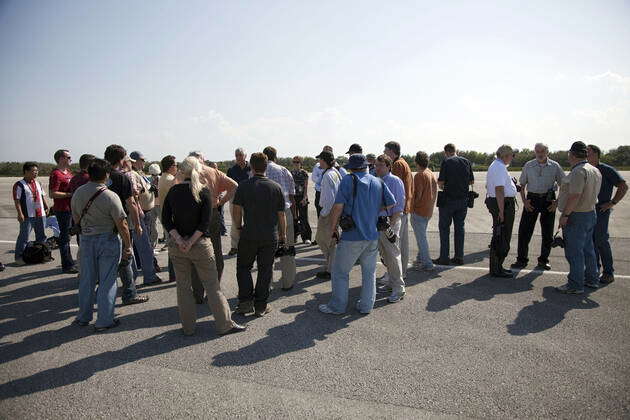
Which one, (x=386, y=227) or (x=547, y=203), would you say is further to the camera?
(x=547, y=203)

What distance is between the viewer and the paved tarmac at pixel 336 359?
2998 mm

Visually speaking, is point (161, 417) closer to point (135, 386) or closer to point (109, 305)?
point (135, 386)

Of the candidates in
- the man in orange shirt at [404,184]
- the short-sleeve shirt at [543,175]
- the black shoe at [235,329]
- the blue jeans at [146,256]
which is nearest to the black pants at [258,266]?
the black shoe at [235,329]

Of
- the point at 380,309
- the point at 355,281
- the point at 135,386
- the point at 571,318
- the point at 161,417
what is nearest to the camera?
the point at 161,417

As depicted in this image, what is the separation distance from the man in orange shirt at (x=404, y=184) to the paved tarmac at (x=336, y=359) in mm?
657

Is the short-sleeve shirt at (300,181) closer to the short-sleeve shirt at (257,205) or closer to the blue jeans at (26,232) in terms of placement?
the short-sleeve shirt at (257,205)

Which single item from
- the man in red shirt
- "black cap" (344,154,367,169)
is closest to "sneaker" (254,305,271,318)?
"black cap" (344,154,367,169)

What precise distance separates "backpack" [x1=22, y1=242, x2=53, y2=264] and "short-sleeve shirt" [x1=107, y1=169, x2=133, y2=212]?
353 cm

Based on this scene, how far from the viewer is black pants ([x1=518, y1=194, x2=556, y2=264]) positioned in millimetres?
6492

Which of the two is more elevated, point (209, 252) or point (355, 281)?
point (209, 252)

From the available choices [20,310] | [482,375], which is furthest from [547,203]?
[20,310]

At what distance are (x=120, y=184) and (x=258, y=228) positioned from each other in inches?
83.3

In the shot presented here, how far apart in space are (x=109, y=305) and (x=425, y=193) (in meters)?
5.05

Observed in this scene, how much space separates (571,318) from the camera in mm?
4574
